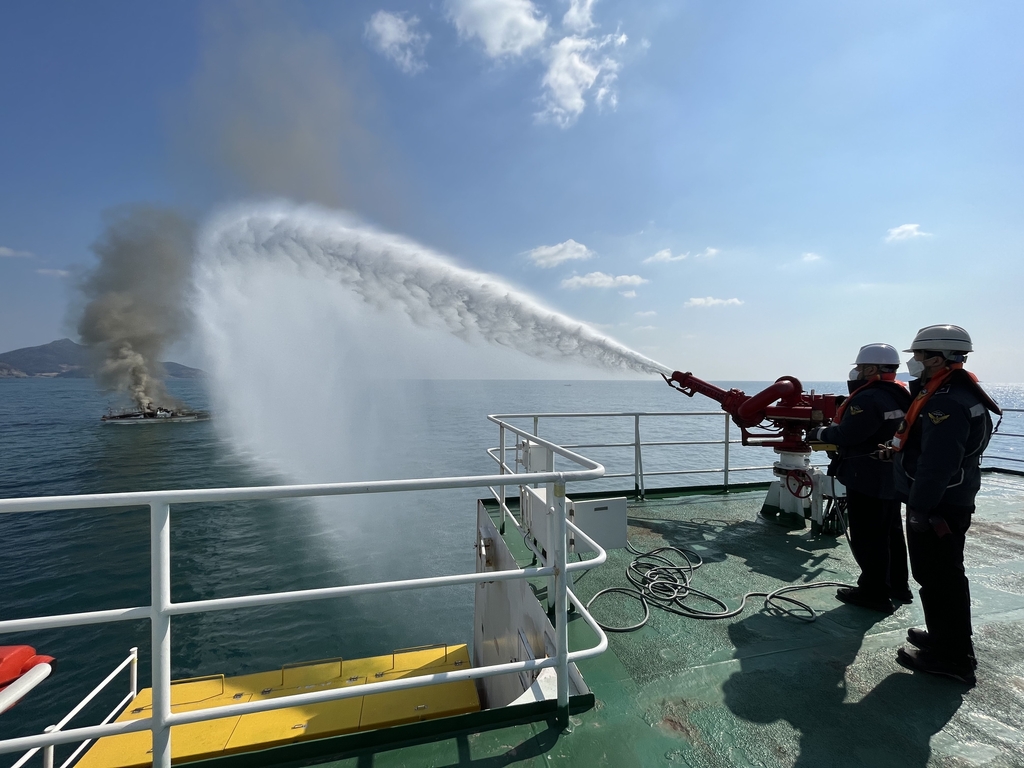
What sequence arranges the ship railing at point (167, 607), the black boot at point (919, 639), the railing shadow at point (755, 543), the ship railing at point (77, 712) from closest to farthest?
1. the ship railing at point (167, 607)
2. the ship railing at point (77, 712)
3. the black boot at point (919, 639)
4. the railing shadow at point (755, 543)

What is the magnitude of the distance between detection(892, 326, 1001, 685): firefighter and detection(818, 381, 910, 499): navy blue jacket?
926 mm

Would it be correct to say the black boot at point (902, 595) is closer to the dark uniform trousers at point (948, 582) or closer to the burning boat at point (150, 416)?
the dark uniform trousers at point (948, 582)

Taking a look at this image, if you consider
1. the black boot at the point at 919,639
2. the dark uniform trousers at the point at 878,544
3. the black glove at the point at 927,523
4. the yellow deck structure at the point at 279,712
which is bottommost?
the yellow deck structure at the point at 279,712

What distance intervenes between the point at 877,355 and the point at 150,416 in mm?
73261

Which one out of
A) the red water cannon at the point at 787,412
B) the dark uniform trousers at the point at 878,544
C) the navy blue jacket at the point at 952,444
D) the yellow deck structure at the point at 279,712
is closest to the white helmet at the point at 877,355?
the dark uniform trousers at the point at 878,544

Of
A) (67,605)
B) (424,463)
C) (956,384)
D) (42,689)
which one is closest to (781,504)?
(956,384)

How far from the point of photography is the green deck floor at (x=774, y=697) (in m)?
2.38

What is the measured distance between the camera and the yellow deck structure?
3.08 m

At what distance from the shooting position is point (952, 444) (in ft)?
9.49

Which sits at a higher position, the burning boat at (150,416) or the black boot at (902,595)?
the black boot at (902,595)

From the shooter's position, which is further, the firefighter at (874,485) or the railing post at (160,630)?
the firefighter at (874,485)

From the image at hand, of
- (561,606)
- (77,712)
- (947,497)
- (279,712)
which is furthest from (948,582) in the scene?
(77,712)

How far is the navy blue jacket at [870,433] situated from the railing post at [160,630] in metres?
4.66

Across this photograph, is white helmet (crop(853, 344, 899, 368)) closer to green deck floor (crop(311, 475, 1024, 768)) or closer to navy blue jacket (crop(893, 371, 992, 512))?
navy blue jacket (crop(893, 371, 992, 512))
